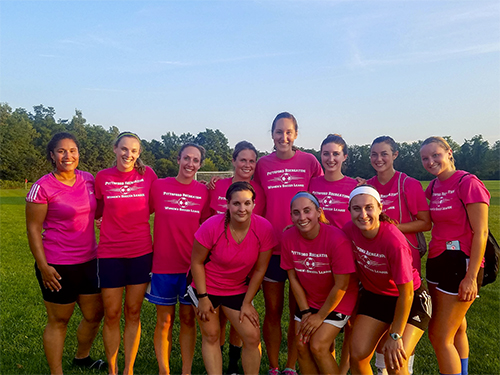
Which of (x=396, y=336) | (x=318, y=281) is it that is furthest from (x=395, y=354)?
(x=318, y=281)

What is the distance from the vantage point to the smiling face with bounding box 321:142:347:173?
4.17m

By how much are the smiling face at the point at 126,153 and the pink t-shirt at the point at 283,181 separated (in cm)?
150

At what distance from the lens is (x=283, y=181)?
4.36 m

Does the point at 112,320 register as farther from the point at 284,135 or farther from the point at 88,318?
the point at 284,135

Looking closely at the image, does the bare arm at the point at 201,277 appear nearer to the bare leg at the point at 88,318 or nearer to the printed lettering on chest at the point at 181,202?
the printed lettering on chest at the point at 181,202

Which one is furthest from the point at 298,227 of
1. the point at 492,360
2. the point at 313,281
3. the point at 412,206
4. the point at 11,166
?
the point at 11,166

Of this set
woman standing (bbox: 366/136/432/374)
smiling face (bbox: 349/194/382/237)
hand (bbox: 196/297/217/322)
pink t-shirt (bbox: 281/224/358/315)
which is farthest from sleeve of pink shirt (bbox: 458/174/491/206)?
hand (bbox: 196/297/217/322)

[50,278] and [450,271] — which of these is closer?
[450,271]

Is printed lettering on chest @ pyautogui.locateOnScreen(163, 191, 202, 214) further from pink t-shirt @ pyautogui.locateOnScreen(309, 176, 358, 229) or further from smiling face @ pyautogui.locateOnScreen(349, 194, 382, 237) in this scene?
smiling face @ pyautogui.locateOnScreen(349, 194, 382, 237)

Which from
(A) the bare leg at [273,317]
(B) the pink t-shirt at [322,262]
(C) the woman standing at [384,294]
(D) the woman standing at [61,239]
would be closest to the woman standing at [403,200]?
(C) the woman standing at [384,294]

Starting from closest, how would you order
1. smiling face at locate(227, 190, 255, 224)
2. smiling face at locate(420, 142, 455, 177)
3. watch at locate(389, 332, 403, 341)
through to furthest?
watch at locate(389, 332, 403, 341) → smiling face at locate(227, 190, 255, 224) → smiling face at locate(420, 142, 455, 177)

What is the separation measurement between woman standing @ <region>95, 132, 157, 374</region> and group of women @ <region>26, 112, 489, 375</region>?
1 cm

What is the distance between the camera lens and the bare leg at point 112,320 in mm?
4055

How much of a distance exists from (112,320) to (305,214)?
94.4 inches
